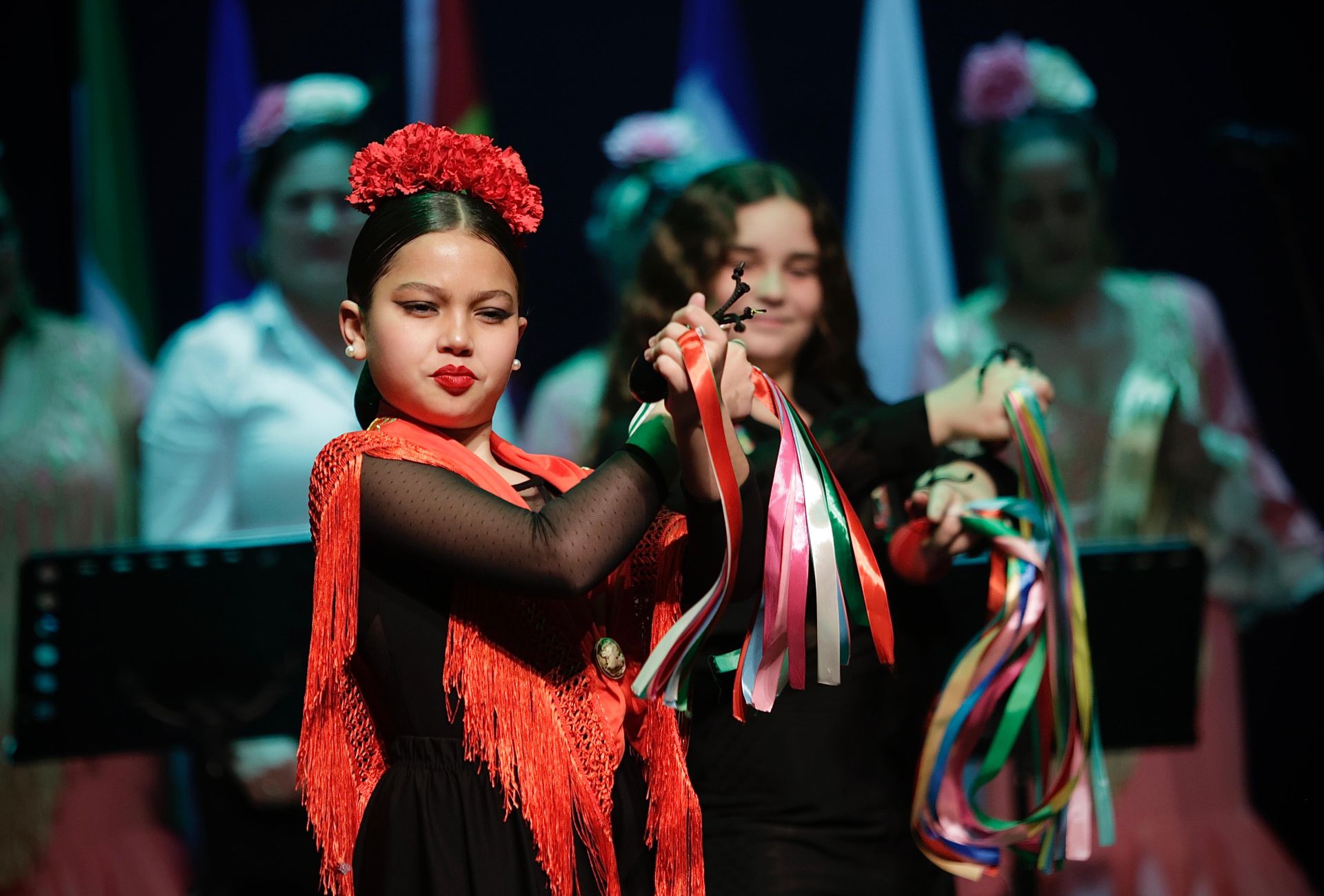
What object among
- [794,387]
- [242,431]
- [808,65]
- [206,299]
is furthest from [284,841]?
[808,65]

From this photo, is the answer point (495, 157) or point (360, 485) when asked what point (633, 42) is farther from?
point (360, 485)

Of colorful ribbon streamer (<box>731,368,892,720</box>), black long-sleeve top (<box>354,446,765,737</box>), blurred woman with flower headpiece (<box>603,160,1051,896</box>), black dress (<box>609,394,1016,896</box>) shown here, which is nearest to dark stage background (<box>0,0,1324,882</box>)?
blurred woman with flower headpiece (<box>603,160,1051,896</box>)

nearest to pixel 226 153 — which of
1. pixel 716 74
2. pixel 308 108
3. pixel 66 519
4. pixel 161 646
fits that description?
pixel 308 108

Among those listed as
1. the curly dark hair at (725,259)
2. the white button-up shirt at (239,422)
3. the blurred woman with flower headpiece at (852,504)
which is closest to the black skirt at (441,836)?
the blurred woman with flower headpiece at (852,504)

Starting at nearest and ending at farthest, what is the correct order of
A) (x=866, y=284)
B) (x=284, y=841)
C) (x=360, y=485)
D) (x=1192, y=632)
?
(x=360, y=485) → (x=1192, y=632) → (x=284, y=841) → (x=866, y=284)

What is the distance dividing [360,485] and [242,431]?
2.31 metres

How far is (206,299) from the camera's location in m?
3.65

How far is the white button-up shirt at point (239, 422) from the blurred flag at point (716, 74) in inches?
40.6

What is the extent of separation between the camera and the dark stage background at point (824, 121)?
3.59m

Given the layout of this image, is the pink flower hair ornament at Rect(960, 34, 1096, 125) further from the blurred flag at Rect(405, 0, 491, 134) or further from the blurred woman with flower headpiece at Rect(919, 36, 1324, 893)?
the blurred flag at Rect(405, 0, 491, 134)

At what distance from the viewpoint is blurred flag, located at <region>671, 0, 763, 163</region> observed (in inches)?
146

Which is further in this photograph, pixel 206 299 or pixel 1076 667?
pixel 206 299

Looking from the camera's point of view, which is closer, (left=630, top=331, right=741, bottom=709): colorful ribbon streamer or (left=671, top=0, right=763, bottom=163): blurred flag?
(left=630, top=331, right=741, bottom=709): colorful ribbon streamer

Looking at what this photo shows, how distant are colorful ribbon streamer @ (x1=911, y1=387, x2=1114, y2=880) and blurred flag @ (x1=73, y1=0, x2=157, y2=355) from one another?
2576 mm
